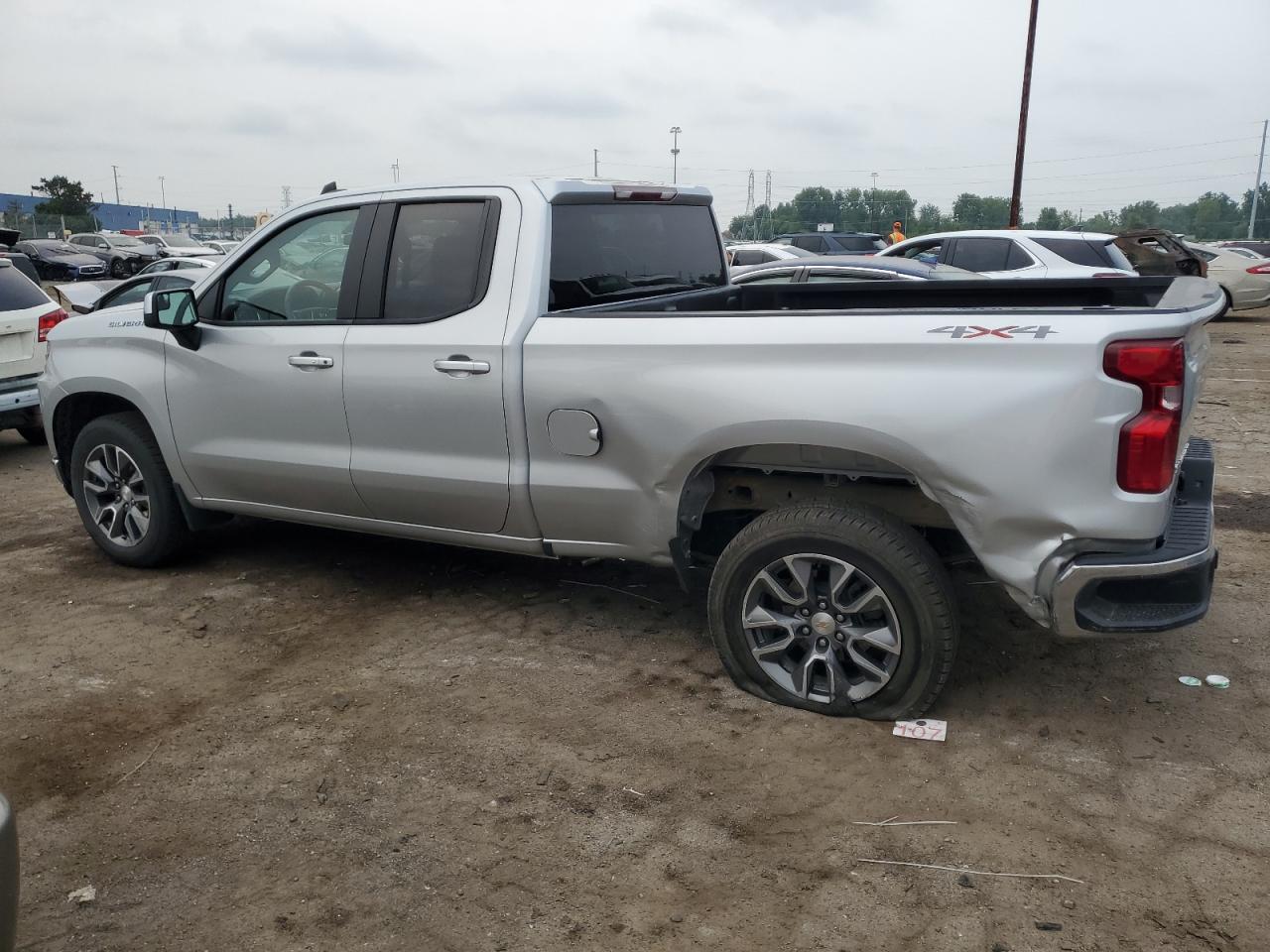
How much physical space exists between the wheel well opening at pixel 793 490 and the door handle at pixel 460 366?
0.94 metres

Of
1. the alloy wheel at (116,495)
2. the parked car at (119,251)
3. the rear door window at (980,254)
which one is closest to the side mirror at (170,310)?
the alloy wheel at (116,495)

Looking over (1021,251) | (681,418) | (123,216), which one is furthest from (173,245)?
(123,216)

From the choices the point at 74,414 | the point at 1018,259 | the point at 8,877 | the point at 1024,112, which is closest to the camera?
the point at 8,877

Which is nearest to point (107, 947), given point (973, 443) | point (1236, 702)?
point (973, 443)

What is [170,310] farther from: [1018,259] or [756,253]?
[756,253]

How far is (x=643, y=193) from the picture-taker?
483cm

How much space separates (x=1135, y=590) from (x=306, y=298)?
3546 mm

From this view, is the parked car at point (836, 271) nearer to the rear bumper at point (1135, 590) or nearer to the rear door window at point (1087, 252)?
the rear door window at point (1087, 252)

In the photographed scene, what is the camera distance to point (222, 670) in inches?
173

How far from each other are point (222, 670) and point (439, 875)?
1845 millimetres

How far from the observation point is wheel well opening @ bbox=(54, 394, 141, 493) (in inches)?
219

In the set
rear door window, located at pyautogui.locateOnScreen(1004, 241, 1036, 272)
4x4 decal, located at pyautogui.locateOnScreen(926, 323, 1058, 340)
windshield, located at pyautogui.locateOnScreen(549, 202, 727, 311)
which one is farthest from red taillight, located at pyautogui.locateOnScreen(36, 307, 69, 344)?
rear door window, located at pyautogui.locateOnScreen(1004, 241, 1036, 272)

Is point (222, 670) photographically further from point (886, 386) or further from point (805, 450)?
point (886, 386)

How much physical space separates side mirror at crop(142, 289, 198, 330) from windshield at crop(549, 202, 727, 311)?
182 centimetres
